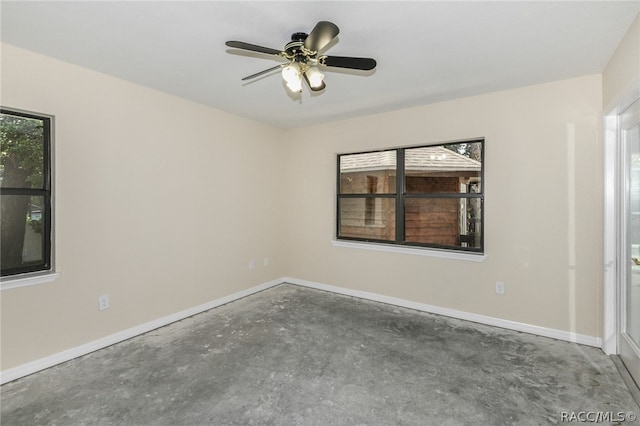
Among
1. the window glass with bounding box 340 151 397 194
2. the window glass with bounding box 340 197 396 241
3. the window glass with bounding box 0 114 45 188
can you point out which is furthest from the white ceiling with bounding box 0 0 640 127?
the window glass with bounding box 340 197 396 241

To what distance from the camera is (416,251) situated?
365 centimetres

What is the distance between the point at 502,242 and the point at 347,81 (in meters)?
2.30

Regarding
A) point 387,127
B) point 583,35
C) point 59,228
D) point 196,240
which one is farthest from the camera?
point 387,127

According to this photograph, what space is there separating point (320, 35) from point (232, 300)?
335 centimetres

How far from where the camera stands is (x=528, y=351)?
260 cm

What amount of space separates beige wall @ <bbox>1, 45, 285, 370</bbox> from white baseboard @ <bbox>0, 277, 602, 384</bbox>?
0.06 m

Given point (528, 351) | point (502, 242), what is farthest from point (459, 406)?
point (502, 242)

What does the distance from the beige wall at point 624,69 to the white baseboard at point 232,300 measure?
2077 mm

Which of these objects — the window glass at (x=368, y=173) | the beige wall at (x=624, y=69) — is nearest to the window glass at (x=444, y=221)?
the window glass at (x=368, y=173)

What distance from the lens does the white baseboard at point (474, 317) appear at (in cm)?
275

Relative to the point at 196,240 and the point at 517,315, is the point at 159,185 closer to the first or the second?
the point at 196,240

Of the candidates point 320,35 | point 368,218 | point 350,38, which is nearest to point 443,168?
point 368,218

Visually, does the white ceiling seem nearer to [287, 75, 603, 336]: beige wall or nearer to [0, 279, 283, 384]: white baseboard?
[287, 75, 603, 336]: beige wall

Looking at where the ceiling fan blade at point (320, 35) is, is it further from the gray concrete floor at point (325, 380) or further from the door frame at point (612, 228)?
the door frame at point (612, 228)
